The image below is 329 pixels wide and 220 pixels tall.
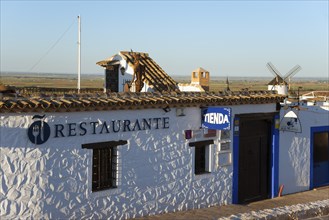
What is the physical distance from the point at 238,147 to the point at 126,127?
13.8 feet

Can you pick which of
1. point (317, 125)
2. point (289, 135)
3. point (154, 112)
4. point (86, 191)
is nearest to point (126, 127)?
point (154, 112)

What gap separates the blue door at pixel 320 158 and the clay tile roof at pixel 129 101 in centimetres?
290

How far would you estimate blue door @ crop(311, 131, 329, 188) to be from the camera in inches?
651

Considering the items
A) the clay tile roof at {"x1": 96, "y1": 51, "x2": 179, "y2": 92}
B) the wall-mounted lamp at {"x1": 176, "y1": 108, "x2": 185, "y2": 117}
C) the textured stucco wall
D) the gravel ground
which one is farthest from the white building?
the clay tile roof at {"x1": 96, "y1": 51, "x2": 179, "y2": 92}

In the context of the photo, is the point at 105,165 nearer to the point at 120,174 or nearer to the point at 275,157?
the point at 120,174

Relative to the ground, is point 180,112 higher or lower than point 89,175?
higher

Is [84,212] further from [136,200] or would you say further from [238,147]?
[238,147]

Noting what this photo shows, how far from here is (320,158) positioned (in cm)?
1681

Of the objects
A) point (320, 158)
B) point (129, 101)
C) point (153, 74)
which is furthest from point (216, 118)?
point (153, 74)

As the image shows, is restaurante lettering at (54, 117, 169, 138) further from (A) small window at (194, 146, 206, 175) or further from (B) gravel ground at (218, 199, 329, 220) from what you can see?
(B) gravel ground at (218, 199, 329, 220)

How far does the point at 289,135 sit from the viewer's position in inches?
608

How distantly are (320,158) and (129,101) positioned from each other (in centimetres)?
905

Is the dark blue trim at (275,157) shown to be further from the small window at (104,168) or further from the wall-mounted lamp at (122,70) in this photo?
the wall-mounted lamp at (122,70)

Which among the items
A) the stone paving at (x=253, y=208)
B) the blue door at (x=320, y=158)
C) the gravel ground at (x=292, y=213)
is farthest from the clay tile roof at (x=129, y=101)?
the gravel ground at (x=292, y=213)
